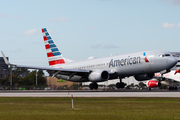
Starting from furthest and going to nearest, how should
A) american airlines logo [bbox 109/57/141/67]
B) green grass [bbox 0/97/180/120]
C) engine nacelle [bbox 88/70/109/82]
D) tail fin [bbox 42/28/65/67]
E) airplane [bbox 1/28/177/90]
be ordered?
tail fin [bbox 42/28/65/67]
engine nacelle [bbox 88/70/109/82]
american airlines logo [bbox 109/57/141/67]
airplane [bbox 1/28/177/90]
green grass [bbox 0/97/180/120]

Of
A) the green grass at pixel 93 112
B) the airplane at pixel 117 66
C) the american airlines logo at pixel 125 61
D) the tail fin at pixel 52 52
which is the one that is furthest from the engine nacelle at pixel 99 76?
the green grass at pixel 93 112

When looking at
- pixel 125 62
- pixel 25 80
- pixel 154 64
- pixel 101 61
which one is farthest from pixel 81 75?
pixel 25 80

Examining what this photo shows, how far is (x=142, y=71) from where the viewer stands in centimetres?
5094

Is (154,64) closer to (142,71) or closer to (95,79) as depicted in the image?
(142,71)

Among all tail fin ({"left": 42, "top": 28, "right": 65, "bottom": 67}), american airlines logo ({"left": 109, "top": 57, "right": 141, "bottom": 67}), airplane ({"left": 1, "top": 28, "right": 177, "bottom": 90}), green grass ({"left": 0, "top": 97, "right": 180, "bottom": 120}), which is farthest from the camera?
tail fin ({"left": 42, "top": 28, "right": 65, "bottom": 67})

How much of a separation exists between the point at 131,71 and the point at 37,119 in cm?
3721

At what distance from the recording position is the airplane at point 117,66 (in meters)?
49.0

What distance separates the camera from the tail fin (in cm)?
6625

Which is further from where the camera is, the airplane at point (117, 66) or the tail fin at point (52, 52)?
the tail fin at point (52, 52)

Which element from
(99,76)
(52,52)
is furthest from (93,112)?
(52,52)

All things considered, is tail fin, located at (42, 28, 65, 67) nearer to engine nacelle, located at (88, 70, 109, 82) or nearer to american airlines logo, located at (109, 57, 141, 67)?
engine nacelle, located at (88, 70, 109, 82)

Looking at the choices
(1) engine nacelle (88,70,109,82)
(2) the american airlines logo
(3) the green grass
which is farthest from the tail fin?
(3) the green grass

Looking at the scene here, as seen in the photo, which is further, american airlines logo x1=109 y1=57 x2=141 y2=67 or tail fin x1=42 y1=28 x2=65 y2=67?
tail fin x1=42 y1=28 x2=65 y2=67

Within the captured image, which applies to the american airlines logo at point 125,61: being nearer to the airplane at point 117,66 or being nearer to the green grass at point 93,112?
the airplane at point 117,66
